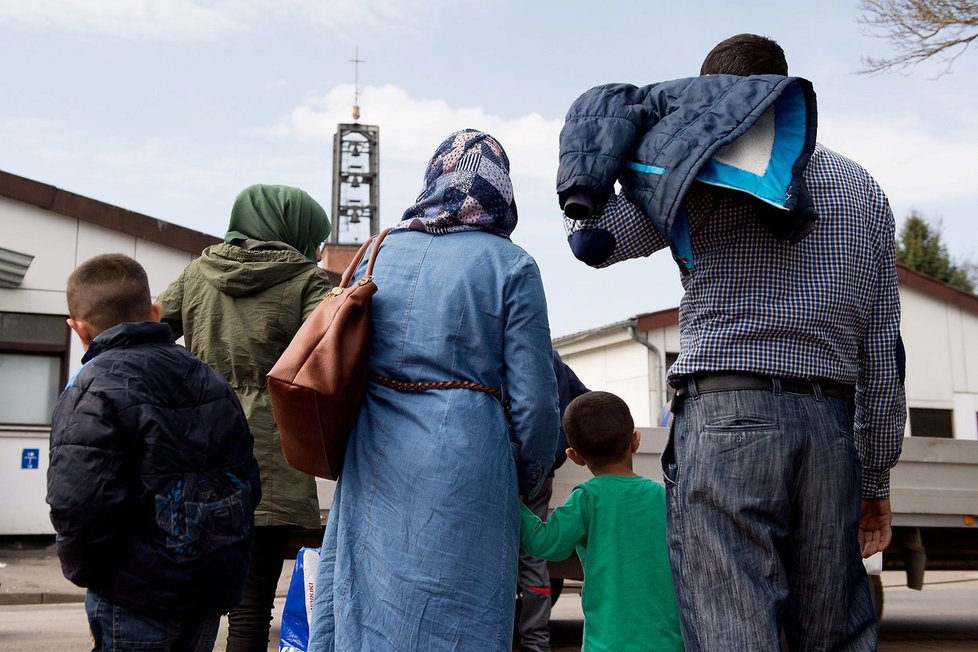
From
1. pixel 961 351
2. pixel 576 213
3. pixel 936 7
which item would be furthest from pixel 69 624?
pixel 961 351

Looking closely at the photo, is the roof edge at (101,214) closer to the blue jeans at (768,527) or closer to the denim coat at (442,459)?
the denim coat at (442,459)

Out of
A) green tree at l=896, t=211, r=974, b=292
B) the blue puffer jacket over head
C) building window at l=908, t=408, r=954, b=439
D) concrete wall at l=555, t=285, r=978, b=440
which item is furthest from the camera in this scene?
green tree at l=896, t=211, r=974, b=292

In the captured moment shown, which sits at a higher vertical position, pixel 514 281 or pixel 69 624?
pixel 514 281

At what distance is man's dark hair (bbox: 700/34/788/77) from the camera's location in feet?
9.12

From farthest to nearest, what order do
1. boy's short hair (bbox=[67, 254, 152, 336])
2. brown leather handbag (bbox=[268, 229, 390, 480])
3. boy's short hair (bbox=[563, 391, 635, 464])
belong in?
boy's short hair (bbox=[563, 391, 635, 464])
boy's short hair (bbox=[67, 254, 152, 336])
brown leather handbag (bbox=[268, 229, 390, 480])

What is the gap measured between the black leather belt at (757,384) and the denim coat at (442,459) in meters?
0.42

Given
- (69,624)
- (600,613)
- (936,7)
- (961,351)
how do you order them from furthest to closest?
(961,351) < (936,7) < (69,624) < (600,613)

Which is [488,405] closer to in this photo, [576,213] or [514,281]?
[514,281]

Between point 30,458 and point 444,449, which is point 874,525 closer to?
point 444,449

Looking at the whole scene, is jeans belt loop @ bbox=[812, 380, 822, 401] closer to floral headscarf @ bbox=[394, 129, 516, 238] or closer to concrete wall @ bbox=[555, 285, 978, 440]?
floral headscarf @ bbox=[394, 129, 516, 238]

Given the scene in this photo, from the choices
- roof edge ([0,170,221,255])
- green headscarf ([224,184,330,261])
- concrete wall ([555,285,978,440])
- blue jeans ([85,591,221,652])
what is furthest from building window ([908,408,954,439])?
blue jeans ([85,591,221,652])

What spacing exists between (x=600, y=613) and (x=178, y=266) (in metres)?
14.0

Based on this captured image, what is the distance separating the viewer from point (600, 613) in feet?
10.4

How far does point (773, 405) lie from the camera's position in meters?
2.55
